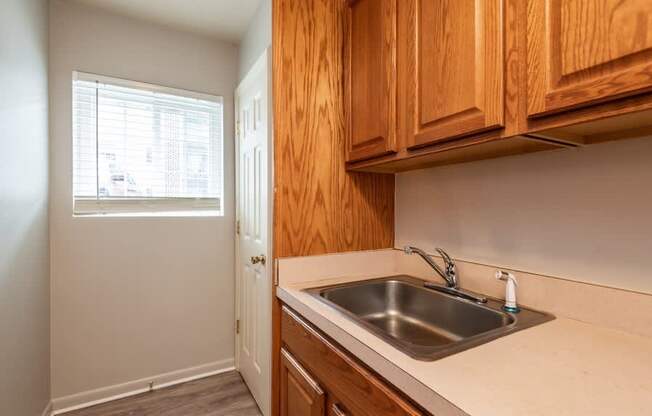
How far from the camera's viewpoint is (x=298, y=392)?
121 centimetres

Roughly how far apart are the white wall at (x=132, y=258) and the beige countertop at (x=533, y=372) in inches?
62.0

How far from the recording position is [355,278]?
153cm

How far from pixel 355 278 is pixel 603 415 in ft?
3.46

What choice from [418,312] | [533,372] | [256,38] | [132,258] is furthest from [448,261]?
[132,258]

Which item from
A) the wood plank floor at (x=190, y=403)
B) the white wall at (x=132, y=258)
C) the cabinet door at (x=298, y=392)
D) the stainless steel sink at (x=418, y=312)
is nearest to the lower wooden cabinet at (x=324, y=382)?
the cabinet door at (x=298, y=392)

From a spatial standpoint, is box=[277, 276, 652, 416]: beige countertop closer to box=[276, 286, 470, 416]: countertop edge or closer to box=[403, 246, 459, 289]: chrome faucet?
box=[276, 286, 470, 416]: countertop edge

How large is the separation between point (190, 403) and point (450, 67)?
90.0 inches

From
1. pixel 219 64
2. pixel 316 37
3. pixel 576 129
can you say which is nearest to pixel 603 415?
pixel 576 129

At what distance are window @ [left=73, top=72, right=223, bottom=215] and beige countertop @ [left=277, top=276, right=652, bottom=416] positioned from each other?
1688mm

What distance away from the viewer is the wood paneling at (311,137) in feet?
4.75

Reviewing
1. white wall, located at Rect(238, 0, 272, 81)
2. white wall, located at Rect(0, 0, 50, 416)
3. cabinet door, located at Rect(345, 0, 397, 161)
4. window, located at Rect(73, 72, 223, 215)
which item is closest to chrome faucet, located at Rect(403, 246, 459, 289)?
cabinet door, located at Rect(345, 0, 397, 161)

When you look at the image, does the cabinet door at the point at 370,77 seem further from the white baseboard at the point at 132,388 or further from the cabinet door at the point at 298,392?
the white baseboard at the point at 132,388

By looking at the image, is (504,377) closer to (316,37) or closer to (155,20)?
(316,37)

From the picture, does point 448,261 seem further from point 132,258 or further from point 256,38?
point 132,258
